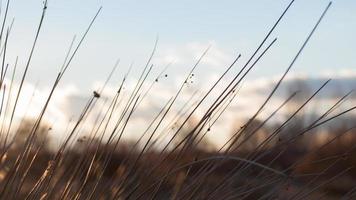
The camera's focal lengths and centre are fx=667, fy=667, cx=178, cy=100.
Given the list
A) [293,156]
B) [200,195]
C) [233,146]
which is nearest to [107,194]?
[200,195]

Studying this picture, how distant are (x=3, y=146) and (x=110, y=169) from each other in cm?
Result: 494

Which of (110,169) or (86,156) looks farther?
(110,169)

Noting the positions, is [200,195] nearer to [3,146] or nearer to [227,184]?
[227,184]

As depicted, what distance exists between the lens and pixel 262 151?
78.5 inches

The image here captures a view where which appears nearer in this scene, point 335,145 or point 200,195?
point 200,195

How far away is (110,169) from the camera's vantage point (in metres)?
7.12

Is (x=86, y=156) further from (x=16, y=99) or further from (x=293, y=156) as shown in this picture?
(x=293, y=156)

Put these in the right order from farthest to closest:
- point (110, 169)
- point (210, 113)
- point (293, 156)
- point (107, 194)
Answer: point (293, 156) < point (110, 169) < point (107, 194) < point (210, 113)

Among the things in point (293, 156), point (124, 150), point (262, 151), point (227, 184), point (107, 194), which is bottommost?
point (107, 194)

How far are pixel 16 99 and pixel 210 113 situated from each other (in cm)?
67

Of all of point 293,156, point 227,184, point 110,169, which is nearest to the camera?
point 227,184

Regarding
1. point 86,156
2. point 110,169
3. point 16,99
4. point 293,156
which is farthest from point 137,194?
point 293,156

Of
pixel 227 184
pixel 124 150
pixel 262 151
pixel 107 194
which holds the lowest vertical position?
pixel 107 194

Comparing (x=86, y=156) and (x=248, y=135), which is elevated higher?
(x=248, y=135)
